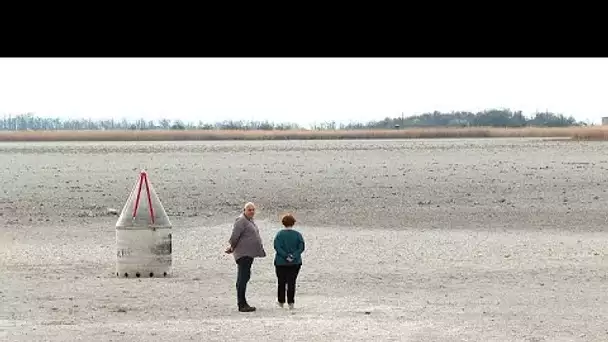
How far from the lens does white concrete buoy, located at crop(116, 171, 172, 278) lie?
15.6m

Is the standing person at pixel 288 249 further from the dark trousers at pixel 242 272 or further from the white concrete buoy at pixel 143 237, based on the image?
the white concrete buoy at pixel 143 237

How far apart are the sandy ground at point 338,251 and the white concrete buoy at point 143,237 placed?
279mm

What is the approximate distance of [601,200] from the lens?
95.5 feet

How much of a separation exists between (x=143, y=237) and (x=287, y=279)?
11.3 feet

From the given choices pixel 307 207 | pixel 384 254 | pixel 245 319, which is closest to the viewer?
pixel 245 319

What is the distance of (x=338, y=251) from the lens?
66.7 ft

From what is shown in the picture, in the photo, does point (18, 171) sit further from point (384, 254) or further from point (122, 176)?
point (384, 254)

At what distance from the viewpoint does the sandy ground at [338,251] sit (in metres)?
12.1

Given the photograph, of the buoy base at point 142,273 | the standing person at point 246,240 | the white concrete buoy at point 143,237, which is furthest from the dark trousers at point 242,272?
the buoy base at point 142,273

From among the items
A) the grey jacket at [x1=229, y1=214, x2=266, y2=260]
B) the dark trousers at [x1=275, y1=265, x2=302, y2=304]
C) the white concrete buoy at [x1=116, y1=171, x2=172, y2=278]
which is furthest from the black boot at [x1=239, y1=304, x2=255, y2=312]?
the white concrete buoy at [x1=116, y1=171, x2=172, y2=278]

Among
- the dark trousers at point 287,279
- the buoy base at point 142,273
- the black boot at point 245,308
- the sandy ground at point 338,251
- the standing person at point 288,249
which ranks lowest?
the sandy ground at point 338,251

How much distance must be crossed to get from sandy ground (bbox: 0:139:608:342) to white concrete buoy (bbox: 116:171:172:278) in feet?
0.92
